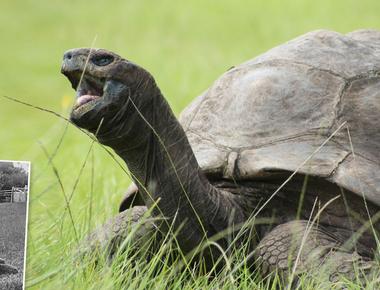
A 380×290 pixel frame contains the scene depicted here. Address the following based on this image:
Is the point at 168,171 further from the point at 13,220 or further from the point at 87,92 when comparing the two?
the point at 13,220

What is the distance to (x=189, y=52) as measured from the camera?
14383 mm

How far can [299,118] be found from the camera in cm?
380

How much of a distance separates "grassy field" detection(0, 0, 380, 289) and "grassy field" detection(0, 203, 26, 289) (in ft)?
6.10

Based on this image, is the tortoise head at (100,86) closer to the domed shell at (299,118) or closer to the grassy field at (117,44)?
the domed shell at (299,118)

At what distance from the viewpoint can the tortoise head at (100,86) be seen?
315cm

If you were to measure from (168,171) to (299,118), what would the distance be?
0.65m

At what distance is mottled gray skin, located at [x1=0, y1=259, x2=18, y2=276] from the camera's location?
258cm

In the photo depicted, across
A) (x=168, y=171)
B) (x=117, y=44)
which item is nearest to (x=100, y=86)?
(x=168, y=171)

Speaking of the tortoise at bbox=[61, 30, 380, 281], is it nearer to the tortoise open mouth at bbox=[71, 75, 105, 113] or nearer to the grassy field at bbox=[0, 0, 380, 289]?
the tortoise open mouth at bbox=[71, 75, 105, 113]

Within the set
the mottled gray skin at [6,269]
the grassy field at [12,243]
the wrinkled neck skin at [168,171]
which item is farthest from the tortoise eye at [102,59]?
the mottled gray skin at [6,269]

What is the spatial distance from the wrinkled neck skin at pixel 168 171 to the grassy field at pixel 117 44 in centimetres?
101

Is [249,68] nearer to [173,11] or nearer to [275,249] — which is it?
[275,249]

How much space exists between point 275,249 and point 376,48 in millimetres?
1248

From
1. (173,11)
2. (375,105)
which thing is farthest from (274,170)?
(173,11)
